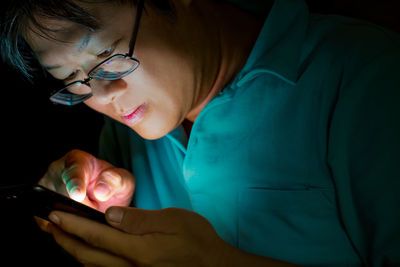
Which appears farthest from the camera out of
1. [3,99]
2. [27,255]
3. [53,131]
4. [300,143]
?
[53,131]

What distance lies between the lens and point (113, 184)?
102 centimetres

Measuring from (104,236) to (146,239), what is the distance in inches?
4.2

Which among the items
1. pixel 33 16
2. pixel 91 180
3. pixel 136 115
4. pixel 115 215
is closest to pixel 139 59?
pixel 136 115

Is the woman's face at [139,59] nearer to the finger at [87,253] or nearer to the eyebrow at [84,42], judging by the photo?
the eyebrow at [84,42]

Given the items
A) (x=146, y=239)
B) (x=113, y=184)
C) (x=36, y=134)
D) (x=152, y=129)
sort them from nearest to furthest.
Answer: (x=146, y=239) → (x=152, y=129) → (x=113, y=184) → (x=36, y=134)

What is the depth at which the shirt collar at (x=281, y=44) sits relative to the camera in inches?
33.9

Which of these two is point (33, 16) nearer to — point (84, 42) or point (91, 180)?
point (84, 42)

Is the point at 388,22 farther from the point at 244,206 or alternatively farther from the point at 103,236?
the point at 103,236

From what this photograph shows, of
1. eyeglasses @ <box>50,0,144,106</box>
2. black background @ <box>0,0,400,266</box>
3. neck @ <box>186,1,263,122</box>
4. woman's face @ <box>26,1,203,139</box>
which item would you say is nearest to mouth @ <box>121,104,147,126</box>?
woman's face @ <box>26,1,203,139</box>

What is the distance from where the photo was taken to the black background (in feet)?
3.13

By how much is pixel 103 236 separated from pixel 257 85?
61cm

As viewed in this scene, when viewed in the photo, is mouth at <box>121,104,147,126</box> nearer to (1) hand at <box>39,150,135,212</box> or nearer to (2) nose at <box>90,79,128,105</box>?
(2) nose at <box>90,79,128,105</box>

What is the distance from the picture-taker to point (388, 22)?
935 mm

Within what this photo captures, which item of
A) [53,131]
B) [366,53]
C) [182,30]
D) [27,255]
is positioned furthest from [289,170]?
[53,131]
